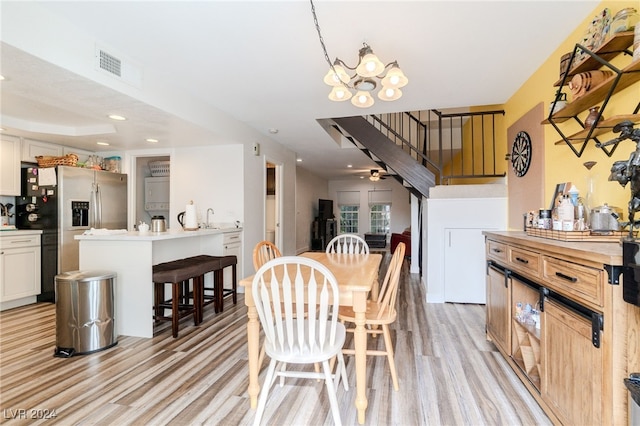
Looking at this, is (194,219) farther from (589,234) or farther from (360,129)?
(589,234)

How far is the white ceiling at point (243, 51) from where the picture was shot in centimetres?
189

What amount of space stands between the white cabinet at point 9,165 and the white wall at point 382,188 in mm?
8593

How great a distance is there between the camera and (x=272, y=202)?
24.4 feet

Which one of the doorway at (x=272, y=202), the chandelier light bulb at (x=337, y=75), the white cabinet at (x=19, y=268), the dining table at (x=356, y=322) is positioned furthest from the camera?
the doorway at (x=272, y=202)

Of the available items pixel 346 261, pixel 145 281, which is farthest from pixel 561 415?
pixel 145 281

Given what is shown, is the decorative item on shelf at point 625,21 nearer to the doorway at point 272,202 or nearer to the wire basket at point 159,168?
the doorway at point 272,202

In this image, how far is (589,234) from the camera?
5.37 ft

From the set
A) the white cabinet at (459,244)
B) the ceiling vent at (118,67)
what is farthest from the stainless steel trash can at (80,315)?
the white cabinet at (459,244)

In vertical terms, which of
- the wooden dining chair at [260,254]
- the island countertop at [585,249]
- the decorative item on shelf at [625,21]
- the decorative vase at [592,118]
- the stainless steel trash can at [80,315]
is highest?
the decorative item on shelf at [625,21]

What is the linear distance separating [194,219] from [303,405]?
269 centimetres

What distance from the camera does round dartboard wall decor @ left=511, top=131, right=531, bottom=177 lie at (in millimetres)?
2941

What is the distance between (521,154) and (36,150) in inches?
237

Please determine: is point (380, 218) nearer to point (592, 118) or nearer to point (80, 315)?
point (592, 118)

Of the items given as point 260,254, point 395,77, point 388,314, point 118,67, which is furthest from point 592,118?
point 118,67
